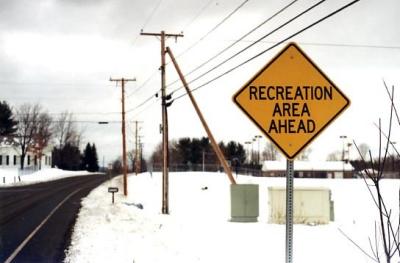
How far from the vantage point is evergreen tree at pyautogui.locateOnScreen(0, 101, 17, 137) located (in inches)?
4577

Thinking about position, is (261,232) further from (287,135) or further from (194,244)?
(287,135)

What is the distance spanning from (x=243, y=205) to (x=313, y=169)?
107m

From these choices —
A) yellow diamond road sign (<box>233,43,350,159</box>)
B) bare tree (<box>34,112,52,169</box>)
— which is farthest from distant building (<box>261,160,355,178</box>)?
yellow diamond road sign (<box>233,43,350,159</box>)

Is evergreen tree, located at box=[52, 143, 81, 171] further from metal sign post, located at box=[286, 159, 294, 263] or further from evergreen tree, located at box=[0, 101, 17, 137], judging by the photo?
metal sign post, located at box=[286, 159, 294, 263]

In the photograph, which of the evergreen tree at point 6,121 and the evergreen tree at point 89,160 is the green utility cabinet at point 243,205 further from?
the evergreen tree at point 89,160

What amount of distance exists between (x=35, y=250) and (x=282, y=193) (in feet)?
32.8

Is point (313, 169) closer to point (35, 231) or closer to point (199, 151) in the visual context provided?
point (199, 151)

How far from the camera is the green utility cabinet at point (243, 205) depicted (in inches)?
868

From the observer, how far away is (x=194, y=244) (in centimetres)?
1548

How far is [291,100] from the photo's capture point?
253 inches

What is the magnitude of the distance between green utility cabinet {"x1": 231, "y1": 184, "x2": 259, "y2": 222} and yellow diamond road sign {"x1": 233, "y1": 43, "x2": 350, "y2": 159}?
52.0 ft

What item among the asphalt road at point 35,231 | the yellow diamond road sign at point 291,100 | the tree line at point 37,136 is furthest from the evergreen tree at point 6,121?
the yellow diamond road sign at point 291,100

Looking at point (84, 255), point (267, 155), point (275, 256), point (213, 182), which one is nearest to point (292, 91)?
point (275, 256)

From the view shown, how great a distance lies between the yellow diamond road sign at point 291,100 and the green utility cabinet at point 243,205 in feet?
52.0
